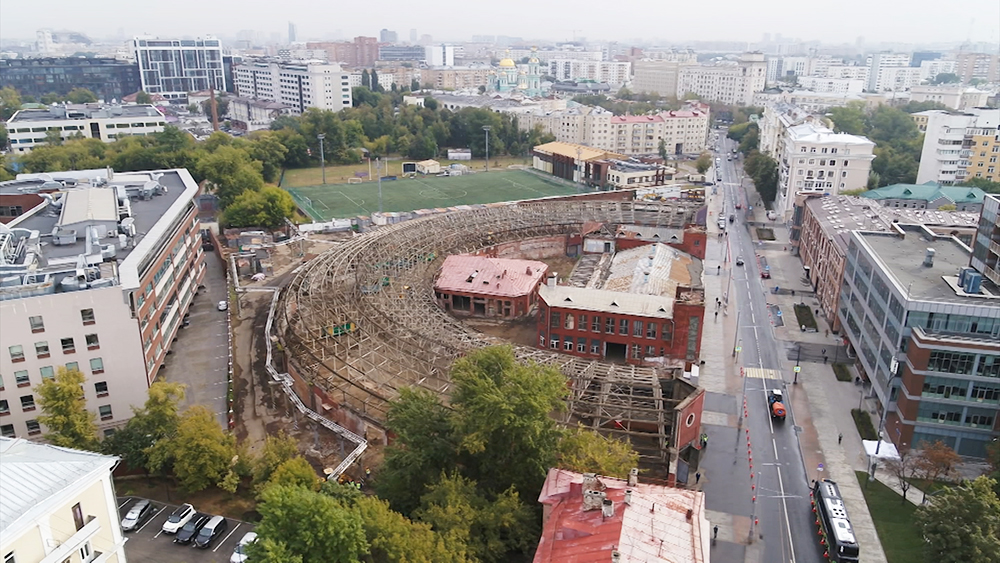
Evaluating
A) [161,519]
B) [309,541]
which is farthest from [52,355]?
[309,541]

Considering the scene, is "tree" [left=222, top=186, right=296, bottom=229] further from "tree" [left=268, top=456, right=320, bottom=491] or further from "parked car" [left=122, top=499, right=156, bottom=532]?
"tree" [left=268, top=456, right=320, bottom=491]

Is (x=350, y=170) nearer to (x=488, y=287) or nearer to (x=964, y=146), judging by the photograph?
(x=488, y=287)

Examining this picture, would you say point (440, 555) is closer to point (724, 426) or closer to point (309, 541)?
point (309, 541)

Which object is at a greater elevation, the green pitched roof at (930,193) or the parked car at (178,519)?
the green pitched roof at (930,193)

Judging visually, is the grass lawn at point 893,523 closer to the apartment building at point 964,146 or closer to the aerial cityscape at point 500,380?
the aerial cityscape at point 500,380

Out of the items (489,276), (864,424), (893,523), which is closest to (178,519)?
(489,276)

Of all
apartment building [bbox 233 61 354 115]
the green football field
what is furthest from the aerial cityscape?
apartment building [bbox 233 61 354 115]

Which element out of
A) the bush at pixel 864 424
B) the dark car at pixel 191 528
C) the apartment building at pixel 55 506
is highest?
the apartment building at pixel 55 506

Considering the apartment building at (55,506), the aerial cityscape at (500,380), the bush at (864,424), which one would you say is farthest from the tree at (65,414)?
the bush at (864,424)
